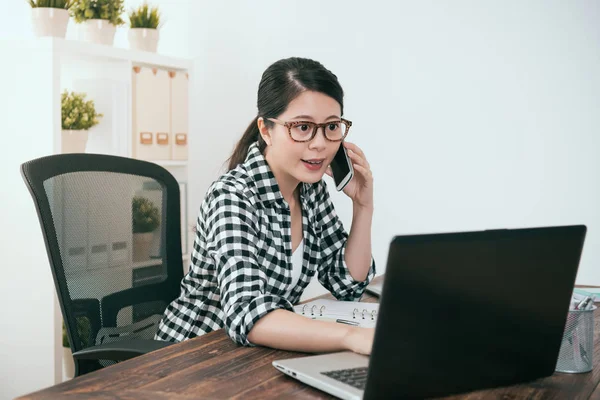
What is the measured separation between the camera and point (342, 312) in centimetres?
144

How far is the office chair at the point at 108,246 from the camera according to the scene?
1444 millimetres

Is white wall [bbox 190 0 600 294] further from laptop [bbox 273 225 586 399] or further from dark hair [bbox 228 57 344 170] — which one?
laptop [bbox 273 225 586 399]

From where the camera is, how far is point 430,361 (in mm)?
873

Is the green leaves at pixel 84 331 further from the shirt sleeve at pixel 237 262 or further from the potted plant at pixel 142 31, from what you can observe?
the potted plant at pixel 142 31

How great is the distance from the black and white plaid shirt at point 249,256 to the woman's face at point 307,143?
0.22 feet

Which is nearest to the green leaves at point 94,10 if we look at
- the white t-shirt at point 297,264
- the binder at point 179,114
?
the binder at point 179,114

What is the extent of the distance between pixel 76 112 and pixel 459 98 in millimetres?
1743

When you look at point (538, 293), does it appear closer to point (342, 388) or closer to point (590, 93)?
point (342, 388)

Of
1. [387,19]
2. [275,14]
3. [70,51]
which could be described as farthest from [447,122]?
[70,51]

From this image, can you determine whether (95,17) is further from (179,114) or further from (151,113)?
(179,114)

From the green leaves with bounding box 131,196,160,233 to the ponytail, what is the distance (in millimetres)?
224

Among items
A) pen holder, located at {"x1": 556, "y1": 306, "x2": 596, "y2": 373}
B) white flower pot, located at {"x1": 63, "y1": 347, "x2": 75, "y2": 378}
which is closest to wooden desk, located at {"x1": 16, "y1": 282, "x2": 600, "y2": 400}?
pen holder, located at {"x1": 556, "y1": 306, "x2": 596, "y2": 373}

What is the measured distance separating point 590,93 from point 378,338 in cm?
262

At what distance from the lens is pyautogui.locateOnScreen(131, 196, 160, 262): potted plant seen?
1.68 m
